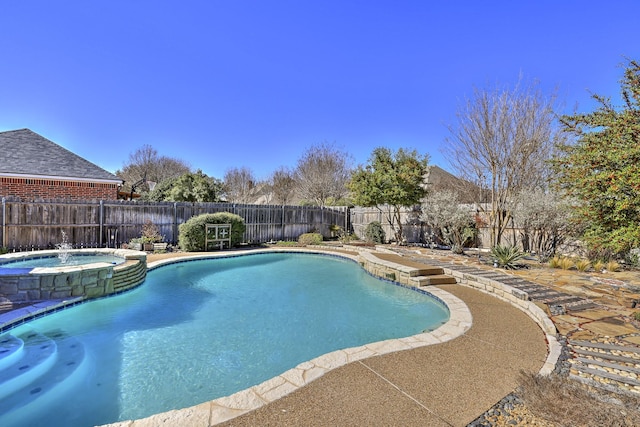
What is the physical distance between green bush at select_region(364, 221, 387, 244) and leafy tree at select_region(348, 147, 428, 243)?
3.39 ft

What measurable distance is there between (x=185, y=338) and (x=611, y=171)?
6.58 m

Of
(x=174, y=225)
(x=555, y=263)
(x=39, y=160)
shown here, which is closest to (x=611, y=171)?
(x=555, y=263)

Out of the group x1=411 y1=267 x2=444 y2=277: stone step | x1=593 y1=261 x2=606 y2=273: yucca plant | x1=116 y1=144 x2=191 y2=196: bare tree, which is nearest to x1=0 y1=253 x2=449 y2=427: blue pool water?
x1=411 y1=267 x2=444 y2=277: stone step

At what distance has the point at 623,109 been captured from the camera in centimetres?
491

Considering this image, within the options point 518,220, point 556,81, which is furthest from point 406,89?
point 518,220

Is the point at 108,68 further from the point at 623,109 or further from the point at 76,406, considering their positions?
the point at 623,109

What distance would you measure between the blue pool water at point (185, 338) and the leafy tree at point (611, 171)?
2.80m

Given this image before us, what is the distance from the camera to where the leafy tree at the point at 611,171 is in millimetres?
4078

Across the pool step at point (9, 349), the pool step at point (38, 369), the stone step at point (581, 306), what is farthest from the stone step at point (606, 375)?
the pool step at point (9, 349)

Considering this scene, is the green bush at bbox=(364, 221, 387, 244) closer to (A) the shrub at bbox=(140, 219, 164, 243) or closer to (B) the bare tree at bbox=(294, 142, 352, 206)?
(B) the bare tree at bbox=(294, 142, 352, 206)

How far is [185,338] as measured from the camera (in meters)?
4.75

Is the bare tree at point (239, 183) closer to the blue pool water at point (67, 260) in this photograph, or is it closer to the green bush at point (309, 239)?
the green bush at point (309, 239)

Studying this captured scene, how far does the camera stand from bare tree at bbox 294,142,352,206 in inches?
968

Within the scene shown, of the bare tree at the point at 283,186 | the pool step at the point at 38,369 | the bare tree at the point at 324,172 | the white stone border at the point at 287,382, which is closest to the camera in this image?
the white stone border at the point at 287,382
